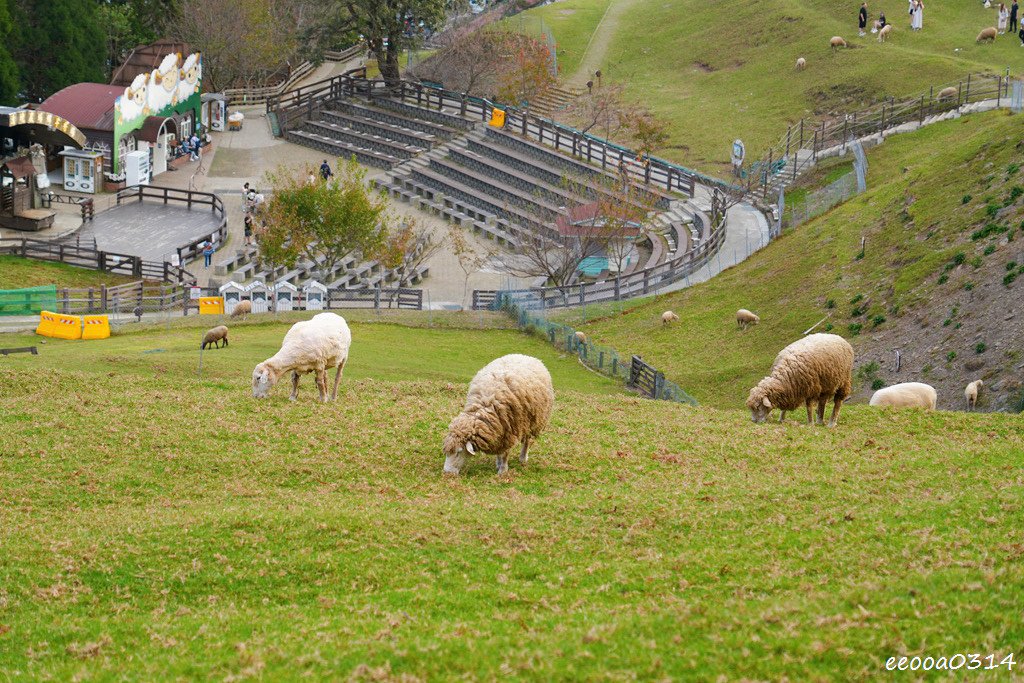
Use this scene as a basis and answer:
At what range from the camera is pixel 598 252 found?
61688 mm

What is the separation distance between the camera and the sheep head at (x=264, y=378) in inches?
1073

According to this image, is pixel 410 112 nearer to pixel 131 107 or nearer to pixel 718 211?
pixel 131 107

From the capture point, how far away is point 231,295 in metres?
48.8

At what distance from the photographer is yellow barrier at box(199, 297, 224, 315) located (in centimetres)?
4859

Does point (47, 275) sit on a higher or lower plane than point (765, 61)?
lower

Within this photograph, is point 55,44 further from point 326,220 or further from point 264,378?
point 264,378

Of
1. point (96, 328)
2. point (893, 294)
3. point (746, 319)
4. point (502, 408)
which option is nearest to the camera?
point (502, 408)

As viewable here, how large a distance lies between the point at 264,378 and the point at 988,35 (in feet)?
202

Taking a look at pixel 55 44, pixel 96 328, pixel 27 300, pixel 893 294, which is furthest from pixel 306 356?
pixel 55 44

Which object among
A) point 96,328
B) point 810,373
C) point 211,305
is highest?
point 211,305

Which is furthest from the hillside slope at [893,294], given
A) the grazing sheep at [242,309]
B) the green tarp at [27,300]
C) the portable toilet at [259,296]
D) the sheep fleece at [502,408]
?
the green tarp at [27,300]

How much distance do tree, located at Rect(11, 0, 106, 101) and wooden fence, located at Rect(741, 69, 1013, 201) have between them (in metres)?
44.0

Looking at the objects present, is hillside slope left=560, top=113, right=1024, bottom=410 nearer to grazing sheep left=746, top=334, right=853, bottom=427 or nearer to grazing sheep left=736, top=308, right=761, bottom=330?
grazing sheep left=736, top=308, right=761, bottom=330

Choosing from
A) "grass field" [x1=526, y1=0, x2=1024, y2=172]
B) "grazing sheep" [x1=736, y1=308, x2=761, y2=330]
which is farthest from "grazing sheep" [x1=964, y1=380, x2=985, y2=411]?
"grass field" [x1=526, y1=0, x2=1024, y2=172]
